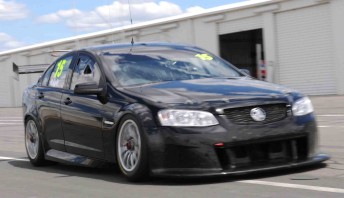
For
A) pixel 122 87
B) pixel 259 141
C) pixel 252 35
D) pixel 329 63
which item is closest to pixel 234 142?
pixel 259 141

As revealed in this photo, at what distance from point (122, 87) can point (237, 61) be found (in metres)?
32.3

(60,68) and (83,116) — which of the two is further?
(60,68)

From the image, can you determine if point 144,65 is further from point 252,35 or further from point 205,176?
point 252,35

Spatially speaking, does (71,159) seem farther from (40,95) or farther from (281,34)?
(281,34)

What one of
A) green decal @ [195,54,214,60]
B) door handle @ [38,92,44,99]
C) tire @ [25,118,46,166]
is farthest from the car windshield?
tire @ [25,118,46,166]

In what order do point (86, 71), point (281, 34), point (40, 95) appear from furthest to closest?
point (281, 34) < point (40, 95) < point (86, 71)

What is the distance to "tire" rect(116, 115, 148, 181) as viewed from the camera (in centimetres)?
597

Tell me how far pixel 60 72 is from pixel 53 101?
50 centimetres

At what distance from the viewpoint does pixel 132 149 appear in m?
6.20

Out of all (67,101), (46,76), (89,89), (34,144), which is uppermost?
(46,76)

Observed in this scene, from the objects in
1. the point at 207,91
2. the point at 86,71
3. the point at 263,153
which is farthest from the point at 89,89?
the point at 263,153

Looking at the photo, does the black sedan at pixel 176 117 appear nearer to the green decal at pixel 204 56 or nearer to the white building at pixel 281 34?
the green decal at pixel 204 56

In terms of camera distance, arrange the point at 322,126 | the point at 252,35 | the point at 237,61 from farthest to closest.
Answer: the point at 237,61
the point at 252,35
the point at 322,126

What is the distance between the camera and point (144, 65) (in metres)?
6.98
